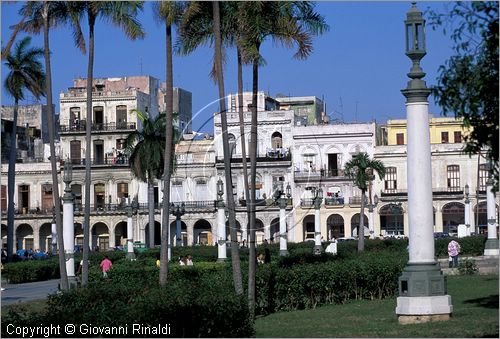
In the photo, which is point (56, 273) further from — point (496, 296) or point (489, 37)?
point (489, 37)

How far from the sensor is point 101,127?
3580 inches

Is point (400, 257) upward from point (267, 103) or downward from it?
downward

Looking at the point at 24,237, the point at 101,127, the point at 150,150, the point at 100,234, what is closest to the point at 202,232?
the point at 100,234

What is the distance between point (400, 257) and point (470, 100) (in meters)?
16.9

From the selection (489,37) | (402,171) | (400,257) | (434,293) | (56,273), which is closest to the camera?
(489,37)

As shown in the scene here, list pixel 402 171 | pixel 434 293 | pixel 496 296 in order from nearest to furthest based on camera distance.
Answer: pixel 434 293, pixel 496 296, pixel 402 171

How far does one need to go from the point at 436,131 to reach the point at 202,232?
20170mm

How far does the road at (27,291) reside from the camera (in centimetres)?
3850

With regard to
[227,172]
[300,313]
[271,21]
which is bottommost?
[300,313]

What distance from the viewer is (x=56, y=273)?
56344mm

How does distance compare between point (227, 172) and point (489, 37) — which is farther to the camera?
point (227, 172)

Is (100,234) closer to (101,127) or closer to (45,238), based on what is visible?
(45,238)

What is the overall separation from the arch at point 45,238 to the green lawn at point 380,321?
63.0 meters

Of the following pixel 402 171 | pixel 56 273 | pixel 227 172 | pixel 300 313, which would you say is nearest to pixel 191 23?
pixel 227 172
